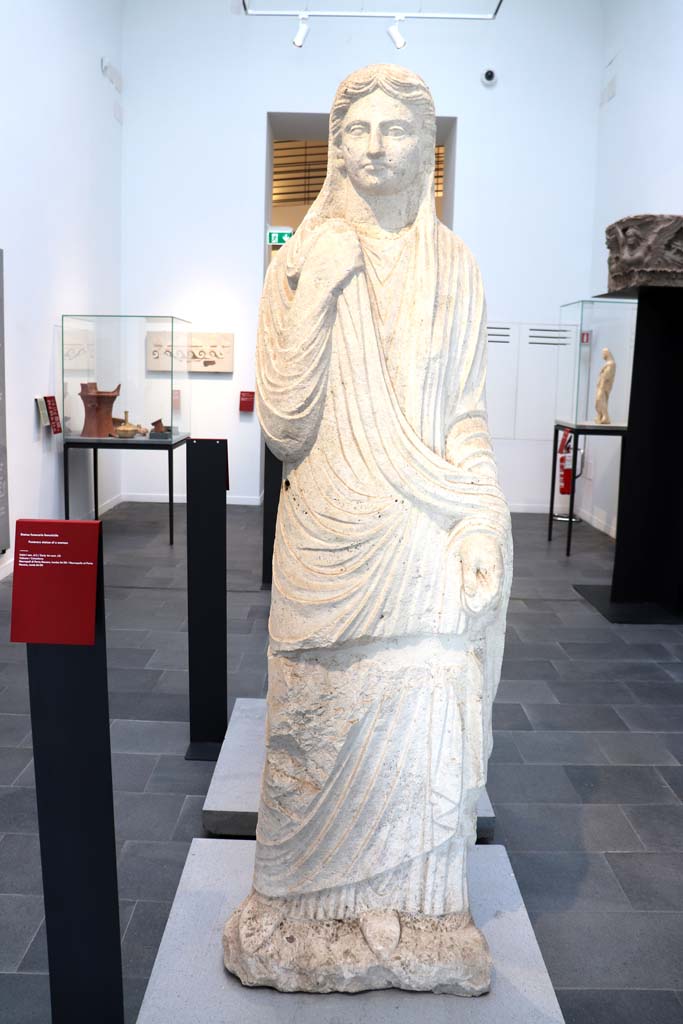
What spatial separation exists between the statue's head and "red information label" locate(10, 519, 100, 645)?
1171 mm

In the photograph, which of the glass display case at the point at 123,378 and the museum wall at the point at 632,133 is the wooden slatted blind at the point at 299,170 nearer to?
the museum wall at the point at 632,133

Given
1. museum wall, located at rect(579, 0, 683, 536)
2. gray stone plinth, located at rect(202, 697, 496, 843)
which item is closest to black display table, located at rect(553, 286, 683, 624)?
museum wall, located at rect(579, 0, 683, 536)

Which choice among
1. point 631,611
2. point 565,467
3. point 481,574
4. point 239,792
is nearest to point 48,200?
point 631,611

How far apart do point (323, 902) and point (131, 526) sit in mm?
7361

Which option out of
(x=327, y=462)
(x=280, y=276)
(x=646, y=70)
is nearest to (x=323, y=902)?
(x=327, y=462)

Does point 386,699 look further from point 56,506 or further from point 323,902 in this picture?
point 56,506

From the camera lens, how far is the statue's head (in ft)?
7.40

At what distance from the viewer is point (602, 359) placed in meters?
8.58

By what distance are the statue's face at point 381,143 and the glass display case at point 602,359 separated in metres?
6.37

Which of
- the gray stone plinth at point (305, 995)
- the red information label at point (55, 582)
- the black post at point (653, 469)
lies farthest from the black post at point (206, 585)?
the black post at point (653, 469)

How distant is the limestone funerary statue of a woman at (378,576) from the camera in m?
2.24

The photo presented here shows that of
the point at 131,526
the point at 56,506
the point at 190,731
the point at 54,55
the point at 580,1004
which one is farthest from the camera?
the point at 131,526

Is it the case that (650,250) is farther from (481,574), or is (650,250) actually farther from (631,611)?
(481,574)

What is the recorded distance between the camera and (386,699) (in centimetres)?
229
